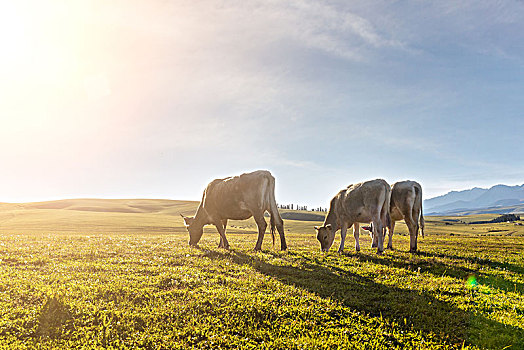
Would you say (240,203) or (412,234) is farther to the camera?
(412,234)

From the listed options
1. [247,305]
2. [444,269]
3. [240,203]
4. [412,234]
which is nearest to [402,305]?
[247,305]

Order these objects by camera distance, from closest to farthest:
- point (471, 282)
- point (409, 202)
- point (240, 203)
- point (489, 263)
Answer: point (471, 282), point (489, 263), point (240, 203), point (409, 202)

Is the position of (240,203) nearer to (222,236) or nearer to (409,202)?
(222,236)

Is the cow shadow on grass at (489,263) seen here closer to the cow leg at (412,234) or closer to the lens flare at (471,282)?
the cow leg at (412,234)

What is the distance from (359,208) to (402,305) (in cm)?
1091

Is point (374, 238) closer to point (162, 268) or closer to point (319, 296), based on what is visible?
point (319, 296)

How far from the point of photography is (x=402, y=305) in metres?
8.91

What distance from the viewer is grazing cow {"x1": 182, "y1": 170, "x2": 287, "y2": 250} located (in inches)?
745

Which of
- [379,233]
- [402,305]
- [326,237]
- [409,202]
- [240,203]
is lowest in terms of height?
[402,305]

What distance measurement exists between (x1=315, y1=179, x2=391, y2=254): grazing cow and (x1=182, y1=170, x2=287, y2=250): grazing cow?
3.60 meters

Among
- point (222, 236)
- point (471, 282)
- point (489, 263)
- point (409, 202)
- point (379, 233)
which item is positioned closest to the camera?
point (471, 282)

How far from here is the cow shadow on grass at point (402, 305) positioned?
23.7 ft

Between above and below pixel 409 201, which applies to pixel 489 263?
below

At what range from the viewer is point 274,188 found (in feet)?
65.0
